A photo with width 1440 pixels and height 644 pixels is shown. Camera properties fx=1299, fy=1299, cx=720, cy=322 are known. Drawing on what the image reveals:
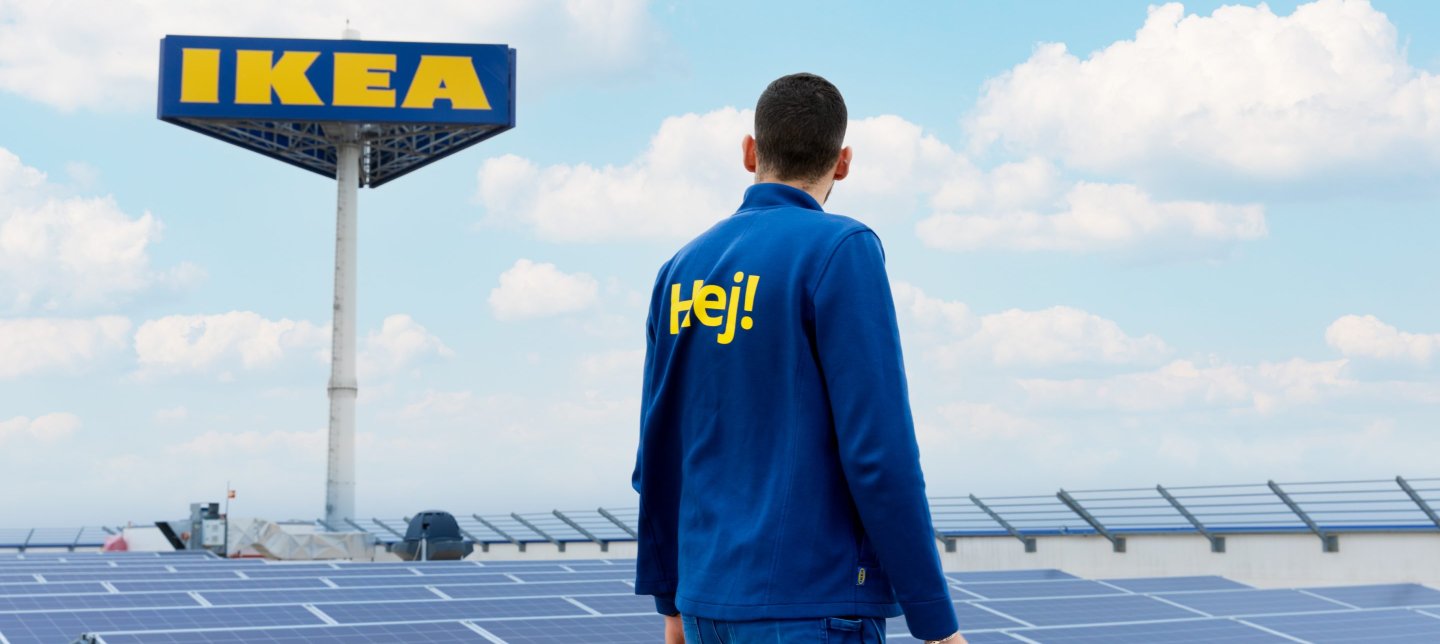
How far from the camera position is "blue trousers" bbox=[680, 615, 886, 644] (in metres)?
2.22

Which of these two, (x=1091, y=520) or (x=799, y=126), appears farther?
(x=1091, y=520)

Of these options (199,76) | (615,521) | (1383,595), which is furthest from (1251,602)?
(199,76)

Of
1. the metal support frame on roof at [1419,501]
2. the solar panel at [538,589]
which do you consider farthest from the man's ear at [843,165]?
the metal support frame on roof at [1419,501]

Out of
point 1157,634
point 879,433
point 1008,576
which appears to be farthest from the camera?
point 1008,576

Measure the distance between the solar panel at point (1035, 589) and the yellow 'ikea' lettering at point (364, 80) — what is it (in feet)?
95.5

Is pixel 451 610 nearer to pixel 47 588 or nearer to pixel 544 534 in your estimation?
pixel 47 588

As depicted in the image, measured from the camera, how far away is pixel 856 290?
2271 millimetres

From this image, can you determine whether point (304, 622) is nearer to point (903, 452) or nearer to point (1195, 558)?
point (903, 452)

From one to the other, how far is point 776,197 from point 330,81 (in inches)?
1446

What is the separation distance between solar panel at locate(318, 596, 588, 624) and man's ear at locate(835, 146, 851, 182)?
6.35 meters

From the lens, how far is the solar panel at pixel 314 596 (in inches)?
375

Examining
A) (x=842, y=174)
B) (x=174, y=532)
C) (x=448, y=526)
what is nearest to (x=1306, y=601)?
(x=842, y=174)

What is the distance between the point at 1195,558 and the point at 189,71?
3012cm

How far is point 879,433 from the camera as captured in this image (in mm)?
2164
